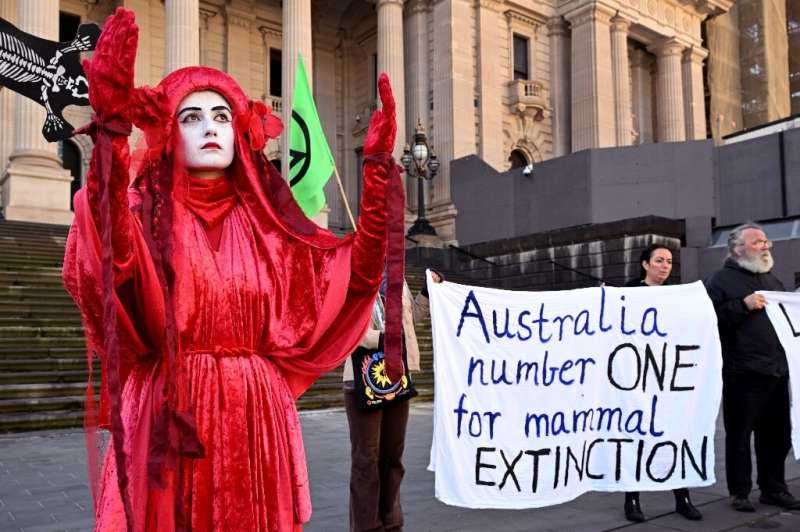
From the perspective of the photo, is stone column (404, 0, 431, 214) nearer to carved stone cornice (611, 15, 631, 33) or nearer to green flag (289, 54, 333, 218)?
carved stone cornice (611, 15, 631, 33)

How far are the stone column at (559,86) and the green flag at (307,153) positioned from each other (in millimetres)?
25925

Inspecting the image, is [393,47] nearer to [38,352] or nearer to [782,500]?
[38,352]

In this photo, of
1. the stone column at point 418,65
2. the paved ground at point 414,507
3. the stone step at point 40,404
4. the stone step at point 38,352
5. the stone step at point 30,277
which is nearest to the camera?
the paved ground at point 414,507

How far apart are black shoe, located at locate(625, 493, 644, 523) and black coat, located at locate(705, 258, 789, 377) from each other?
4.34 feet

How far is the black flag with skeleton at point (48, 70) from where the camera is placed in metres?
4.95

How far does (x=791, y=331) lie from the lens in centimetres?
591

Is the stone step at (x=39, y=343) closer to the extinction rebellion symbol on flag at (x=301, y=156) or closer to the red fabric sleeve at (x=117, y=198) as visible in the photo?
the extinction rebellion symbol on flag at (x=301, y=156)

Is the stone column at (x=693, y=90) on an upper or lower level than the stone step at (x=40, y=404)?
upper

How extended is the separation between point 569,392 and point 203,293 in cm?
342

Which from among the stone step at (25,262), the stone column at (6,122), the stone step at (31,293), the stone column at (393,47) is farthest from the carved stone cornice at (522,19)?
the stone step at (31,293)

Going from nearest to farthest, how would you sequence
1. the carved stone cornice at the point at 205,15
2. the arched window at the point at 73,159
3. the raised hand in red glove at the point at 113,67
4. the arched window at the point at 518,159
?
the raised hand in red glove at the point at 113,67 < the arched window at the point at 73,159 < the carved stone cornice at the point at 205,15 < the arched window at the point at 518,159

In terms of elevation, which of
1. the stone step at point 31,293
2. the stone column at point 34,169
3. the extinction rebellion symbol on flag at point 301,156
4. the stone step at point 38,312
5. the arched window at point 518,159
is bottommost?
the stone step at point 38,312

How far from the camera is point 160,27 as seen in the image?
81.4 feet

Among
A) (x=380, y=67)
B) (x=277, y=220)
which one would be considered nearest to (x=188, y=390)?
(x=277, y=220)
